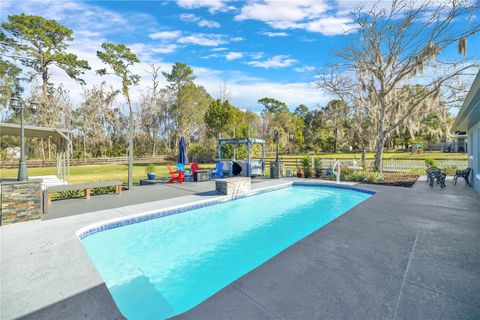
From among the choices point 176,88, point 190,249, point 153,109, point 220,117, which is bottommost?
point 190,249

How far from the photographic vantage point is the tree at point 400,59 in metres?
11.6

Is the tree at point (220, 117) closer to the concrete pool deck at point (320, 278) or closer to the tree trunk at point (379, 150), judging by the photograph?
the tree trunk at point (379, 150)

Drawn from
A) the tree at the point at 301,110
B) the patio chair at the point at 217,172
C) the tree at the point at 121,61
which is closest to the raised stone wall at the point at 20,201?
the patio chair at the point at 217,172

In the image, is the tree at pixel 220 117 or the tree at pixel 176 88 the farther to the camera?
the tree at pixel 176 88

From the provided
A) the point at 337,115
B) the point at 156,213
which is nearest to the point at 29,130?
the point at 156,213

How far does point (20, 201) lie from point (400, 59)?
1607 centimetres

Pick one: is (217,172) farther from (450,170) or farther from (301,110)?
(301,110)

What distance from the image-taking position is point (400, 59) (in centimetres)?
1292

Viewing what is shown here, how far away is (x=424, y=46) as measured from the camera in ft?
39.1

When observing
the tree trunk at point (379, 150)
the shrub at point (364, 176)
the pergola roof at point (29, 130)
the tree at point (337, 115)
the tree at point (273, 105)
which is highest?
the tree at point (273, 105)

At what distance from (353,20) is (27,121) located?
31311 millimetres

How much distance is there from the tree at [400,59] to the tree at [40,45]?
24985mm

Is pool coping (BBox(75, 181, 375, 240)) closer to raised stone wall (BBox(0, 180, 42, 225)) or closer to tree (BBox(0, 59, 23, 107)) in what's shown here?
raised stone wall (BBox(0, 180, 42, 225))

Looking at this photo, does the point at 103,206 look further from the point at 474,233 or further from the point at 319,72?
the point at 319,72
